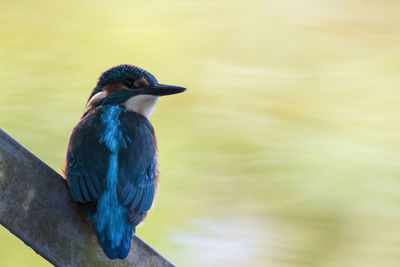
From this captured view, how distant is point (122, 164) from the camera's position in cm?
163

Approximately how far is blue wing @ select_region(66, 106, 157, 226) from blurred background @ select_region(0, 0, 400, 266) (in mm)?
839

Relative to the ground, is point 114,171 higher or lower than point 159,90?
lower

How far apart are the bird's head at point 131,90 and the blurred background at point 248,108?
72cm

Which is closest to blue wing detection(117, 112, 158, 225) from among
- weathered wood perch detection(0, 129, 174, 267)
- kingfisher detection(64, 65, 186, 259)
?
kingfisher detection(64, 65, 186, 259)

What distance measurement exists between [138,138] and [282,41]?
1.68 m

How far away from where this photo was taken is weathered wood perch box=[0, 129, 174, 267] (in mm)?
1378

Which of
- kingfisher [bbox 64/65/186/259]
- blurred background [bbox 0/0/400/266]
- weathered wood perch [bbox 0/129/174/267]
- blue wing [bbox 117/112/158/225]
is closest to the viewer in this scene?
weathered wood perch [bbox 0/129/174/267]

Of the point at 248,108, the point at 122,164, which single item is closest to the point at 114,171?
the point at 122,164

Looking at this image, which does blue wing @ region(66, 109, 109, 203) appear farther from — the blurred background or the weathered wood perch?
the blurred background

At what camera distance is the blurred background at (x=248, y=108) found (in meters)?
2.69

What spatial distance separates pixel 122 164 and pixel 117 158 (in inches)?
0.6

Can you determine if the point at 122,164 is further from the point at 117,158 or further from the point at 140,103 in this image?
the point at 140,103

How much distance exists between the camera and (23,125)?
2670 mm

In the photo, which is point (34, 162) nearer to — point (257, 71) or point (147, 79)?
point (147, 79)
